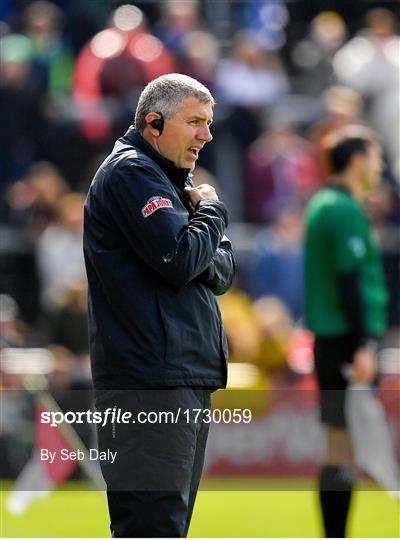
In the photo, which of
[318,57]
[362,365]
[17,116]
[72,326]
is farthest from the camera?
[318,57]

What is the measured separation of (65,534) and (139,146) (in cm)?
312

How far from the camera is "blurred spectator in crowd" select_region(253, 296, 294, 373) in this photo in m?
11.2

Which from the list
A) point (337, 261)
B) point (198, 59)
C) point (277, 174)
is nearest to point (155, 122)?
point (337, 261)

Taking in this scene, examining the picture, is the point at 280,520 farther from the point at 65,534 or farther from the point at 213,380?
the point at 213,380

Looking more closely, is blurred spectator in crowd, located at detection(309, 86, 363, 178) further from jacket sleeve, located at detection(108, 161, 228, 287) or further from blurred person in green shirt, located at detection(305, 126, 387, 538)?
jacket sleeve, located at detection(108, 161, 228, 287)

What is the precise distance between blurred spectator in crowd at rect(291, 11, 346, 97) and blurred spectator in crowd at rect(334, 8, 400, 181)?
0.21 metres

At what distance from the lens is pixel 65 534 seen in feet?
24.7

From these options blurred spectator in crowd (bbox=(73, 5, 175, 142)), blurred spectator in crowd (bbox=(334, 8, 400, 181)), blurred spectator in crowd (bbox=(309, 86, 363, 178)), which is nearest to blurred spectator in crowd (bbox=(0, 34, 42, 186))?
blurred spectator in crowd (bbox=(73, 5, 175, 142))

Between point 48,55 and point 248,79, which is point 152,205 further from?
point 248,79

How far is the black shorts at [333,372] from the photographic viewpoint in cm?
704

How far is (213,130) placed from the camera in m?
13.4

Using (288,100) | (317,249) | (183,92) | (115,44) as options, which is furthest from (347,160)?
(288,100)

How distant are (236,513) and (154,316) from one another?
4.25 meters

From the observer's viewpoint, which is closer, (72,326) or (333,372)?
(333,372)
